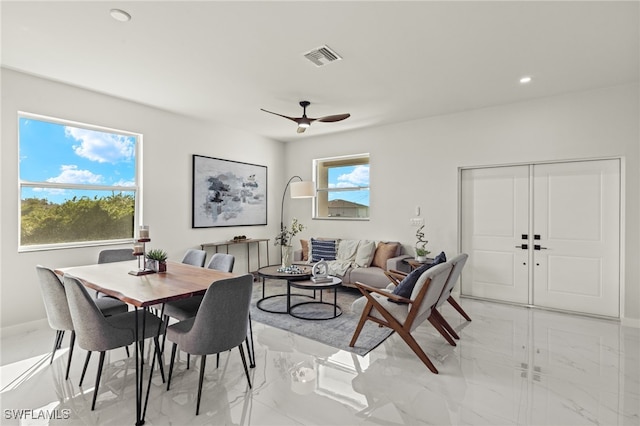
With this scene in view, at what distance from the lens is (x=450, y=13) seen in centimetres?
240

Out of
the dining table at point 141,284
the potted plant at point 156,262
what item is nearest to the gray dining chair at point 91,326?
the dining table at point 141,284

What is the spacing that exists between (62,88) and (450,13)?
4147 mm

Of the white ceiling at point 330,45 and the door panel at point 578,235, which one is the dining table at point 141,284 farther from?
the door panel at point 578,235

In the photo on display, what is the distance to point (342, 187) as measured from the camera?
244 inches

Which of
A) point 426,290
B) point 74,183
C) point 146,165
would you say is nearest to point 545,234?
point 426,290

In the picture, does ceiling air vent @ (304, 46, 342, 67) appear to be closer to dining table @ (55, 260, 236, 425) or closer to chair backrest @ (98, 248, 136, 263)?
dining table @ (55, 260, 236, 425)

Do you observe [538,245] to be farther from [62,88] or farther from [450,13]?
[62,88]

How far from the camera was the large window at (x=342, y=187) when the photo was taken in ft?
19.4

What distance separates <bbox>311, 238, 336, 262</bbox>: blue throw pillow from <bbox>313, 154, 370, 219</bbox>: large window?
0.74 metres

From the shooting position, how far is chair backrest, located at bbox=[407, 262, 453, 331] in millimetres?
2656

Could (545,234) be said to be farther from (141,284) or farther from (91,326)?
(91,326)

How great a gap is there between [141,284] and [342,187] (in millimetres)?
4266

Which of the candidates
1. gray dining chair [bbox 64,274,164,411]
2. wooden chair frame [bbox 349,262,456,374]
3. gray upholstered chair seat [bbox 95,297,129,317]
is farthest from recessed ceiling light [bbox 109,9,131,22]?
wooden chair frame [bbox 349,262,456,374]

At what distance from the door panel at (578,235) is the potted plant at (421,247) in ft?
4.71
